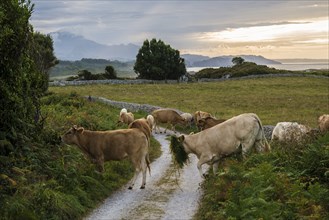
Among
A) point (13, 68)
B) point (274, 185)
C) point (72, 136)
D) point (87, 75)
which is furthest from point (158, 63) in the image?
point (274, 185)

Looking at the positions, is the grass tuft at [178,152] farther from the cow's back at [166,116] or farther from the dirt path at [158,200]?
the cow's back at [166,116]

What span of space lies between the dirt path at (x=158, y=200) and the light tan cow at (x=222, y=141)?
130 cm

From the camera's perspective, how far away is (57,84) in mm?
79188

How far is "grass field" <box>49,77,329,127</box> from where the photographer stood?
139 feet

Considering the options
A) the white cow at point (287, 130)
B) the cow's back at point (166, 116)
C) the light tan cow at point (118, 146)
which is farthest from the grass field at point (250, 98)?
the light tan cow at point (118, 146)

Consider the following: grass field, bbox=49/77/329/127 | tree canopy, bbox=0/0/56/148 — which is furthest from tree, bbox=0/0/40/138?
grass field, bbox=49/77/329/127

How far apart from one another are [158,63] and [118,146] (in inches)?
3343

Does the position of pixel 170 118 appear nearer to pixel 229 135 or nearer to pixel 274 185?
pixel 229 135

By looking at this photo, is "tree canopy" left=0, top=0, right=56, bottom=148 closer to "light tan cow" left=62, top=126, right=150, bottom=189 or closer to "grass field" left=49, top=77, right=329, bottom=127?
"light tan cow" left=62, top=126, right=150, bottom=189

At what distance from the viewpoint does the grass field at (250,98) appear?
42.4 metres

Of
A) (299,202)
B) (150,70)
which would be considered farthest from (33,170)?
(150,70)

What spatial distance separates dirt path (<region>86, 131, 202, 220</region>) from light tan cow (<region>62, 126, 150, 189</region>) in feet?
2.86

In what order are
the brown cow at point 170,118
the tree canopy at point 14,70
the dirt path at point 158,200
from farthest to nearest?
the brown cow at point 170,118 → the tree canopy at point 14,70 → the dirt path at point 158,200

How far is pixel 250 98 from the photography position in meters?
56.3
